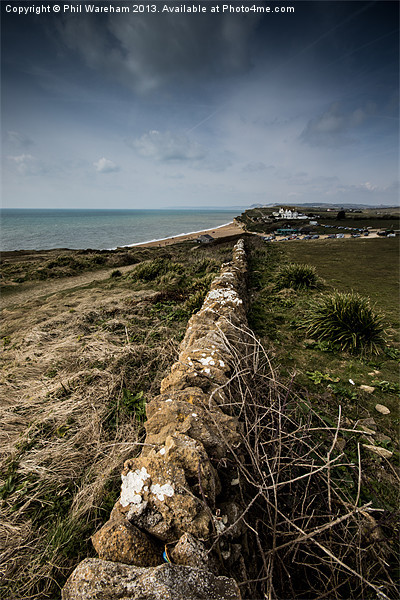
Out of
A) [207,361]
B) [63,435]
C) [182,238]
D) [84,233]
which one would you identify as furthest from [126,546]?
Answer: [84,233]

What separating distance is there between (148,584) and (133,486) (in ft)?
1.43

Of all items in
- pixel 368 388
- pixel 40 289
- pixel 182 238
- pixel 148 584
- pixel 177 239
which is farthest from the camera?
pixel 182 238

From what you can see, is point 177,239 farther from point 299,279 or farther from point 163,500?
point 163,500

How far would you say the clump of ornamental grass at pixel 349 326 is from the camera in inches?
156

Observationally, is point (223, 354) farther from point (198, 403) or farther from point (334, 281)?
point (334, 281)

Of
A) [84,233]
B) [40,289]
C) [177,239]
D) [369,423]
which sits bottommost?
[369,423]

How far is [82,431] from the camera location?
8.27 ft

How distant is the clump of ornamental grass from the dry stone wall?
323cm

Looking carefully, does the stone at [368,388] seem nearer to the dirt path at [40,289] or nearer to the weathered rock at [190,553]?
the weathered rock at [190,553]

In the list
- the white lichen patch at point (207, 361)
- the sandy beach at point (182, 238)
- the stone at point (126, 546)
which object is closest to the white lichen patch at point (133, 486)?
the stone at point (126, 546)

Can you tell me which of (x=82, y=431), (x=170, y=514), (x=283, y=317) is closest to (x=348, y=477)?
(x=170, y=514)

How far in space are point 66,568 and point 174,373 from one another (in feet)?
5.05

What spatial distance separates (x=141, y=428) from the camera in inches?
100

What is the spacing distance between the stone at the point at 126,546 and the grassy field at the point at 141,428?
0.53 metres
